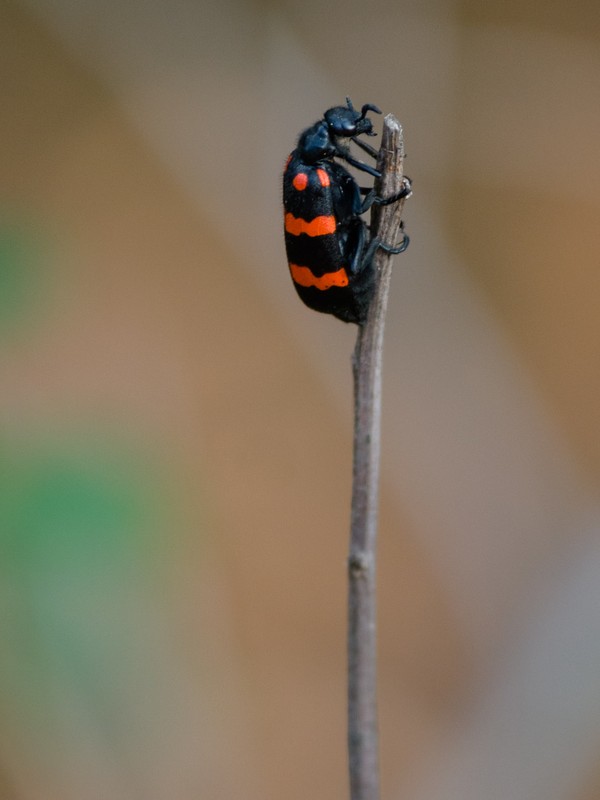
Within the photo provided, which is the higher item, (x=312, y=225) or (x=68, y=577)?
(x=312, y=225)

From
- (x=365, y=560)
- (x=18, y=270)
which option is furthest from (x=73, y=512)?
(x=365, y=560)

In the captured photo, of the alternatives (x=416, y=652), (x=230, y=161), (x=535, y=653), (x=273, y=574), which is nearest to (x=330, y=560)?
(x=273, y=574)

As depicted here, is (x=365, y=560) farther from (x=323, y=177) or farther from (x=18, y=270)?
(x=18, y=270)

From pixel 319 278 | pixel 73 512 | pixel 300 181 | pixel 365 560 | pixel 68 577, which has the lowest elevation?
pixel 68 577

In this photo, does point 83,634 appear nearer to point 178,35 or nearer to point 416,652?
point 416,652

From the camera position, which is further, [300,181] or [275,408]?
[275,408]

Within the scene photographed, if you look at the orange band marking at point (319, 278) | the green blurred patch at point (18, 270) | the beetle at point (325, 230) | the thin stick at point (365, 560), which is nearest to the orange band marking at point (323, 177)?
the beetle at point (325, 230)
